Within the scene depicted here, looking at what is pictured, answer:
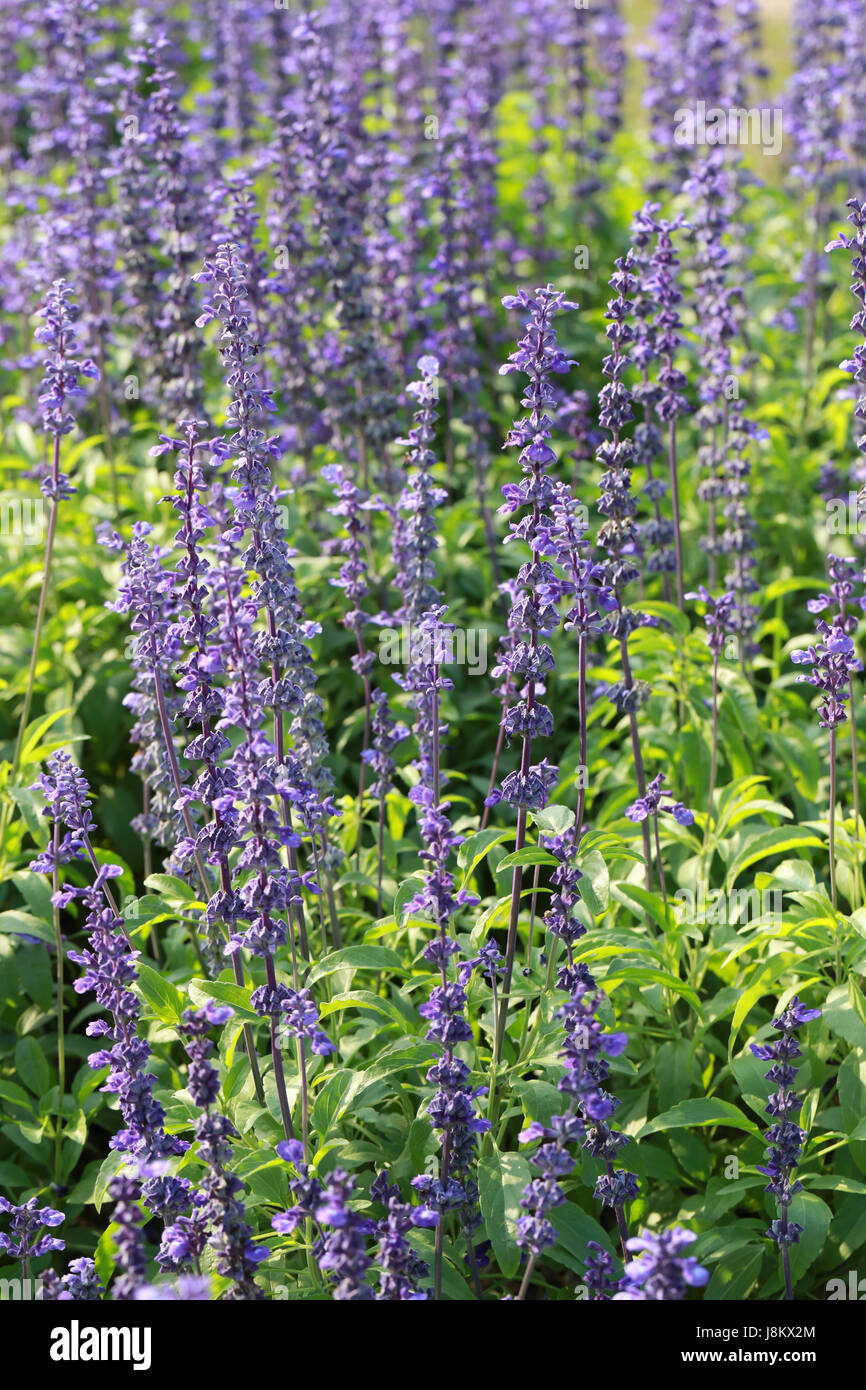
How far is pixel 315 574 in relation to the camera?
7.82 meters

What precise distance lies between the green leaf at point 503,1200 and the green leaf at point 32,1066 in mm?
2128

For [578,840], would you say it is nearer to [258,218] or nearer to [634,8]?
[258,218]

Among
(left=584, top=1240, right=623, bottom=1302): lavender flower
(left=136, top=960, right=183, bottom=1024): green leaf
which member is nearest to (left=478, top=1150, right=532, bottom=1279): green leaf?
(left=584, top=1240, right=623, bottom=1302): lavender flower

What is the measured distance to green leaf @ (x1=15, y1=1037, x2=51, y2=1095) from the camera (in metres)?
6.08

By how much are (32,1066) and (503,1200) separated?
2354 millimetres

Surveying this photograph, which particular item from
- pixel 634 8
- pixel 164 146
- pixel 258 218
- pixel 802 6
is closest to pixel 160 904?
pixel 258 218

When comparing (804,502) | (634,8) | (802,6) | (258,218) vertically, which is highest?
(634,8)

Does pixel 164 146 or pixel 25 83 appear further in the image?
pixel 25 83

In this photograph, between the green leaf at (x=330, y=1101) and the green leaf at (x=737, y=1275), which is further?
the green leaf at (x=737, y=1275)

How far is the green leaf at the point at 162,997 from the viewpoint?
533cm

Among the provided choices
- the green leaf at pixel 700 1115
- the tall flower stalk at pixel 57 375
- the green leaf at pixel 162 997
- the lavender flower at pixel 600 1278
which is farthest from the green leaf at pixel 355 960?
the tall flower stalk at pixel 57 375

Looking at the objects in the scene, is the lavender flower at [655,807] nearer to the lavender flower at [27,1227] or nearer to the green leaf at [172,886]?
the green leaf at [172,886]

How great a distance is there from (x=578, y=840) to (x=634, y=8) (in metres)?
29.7

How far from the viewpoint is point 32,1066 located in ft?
20.1
